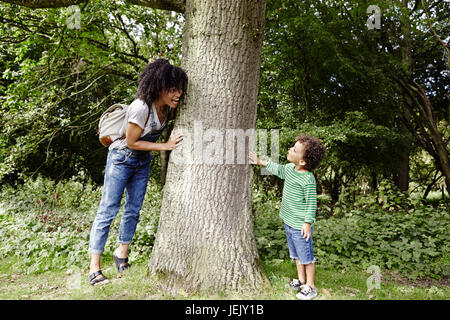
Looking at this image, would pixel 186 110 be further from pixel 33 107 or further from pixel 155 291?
pixel 33 107

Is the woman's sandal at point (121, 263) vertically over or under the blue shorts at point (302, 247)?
under

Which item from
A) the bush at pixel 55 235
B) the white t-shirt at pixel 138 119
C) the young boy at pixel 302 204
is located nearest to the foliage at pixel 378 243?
the young boy at pixel 302 204

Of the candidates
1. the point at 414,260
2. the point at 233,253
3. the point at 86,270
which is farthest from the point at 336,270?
the point at 86,270

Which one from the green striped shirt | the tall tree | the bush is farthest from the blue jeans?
the green striped shirt

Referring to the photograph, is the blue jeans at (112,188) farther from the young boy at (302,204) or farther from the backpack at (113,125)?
the young boy at (302,204)

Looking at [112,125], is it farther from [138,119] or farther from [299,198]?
[299,198]

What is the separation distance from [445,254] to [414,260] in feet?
1.84

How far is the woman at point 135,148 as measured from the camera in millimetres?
2625

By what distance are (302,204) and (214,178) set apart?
864mm

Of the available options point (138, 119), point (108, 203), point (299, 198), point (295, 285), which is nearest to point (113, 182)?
point (108, 203)

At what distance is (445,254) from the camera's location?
409 cm

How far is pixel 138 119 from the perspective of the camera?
2.58m

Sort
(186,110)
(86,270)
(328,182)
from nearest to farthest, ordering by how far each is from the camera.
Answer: (186,110), (86,270), (328,182)

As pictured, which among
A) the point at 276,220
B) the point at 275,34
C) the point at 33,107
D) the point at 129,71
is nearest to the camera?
the point at 276,220
